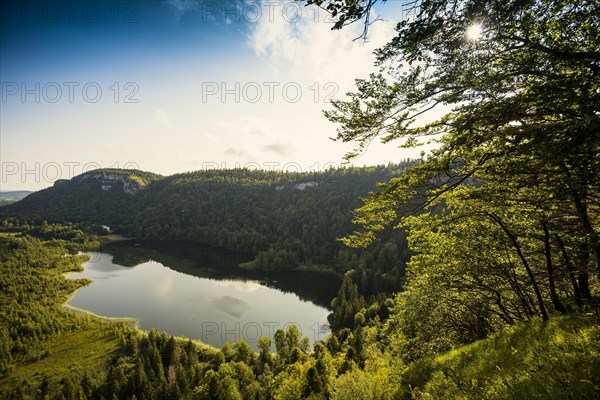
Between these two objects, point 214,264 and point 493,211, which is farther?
point 214,264

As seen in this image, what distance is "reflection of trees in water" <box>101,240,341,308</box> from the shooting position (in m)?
75.4

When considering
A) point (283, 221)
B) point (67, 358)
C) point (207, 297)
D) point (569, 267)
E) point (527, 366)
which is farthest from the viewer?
point (283, 221)

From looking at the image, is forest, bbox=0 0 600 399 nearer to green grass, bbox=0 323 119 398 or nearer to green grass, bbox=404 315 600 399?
green grass, bbox=404 315 600 399

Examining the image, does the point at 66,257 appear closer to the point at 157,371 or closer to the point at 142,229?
the point at 142,229

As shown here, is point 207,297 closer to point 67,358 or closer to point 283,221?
point 67,358

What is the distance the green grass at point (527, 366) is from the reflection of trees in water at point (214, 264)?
59.6 m

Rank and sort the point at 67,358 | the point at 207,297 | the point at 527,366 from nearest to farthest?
the point at 527,366
the point at 67,358
the point at 207,297

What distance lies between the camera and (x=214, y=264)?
335 feet

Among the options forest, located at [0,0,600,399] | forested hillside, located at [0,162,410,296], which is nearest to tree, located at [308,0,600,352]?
forest, located at [0,0,600,399]

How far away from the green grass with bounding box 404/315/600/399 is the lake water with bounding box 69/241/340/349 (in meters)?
46.0

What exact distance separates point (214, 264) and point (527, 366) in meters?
104

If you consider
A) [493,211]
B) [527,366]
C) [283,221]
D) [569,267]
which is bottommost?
[283,221]

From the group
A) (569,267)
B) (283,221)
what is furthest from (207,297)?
(569,267)

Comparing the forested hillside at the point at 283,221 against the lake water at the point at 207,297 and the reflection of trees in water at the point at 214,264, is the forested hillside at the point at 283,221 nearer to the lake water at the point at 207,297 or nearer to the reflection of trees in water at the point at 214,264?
the reflection of trees in water at the point at 214,264
